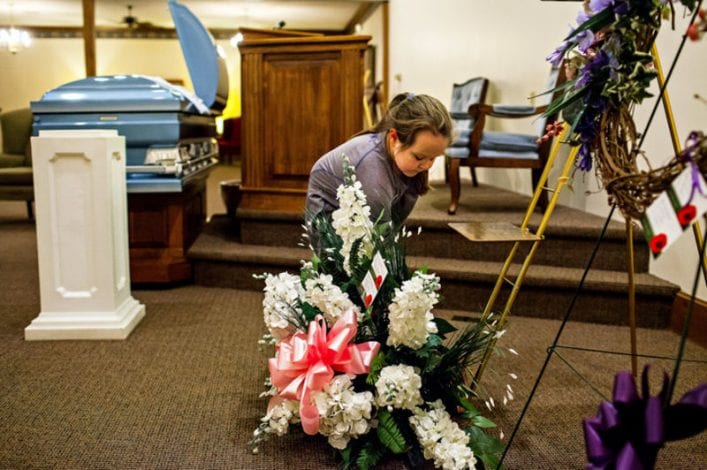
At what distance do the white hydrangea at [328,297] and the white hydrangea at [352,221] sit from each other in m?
0.08

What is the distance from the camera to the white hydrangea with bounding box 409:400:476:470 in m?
1.60

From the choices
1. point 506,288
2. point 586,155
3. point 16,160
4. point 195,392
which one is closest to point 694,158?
point 586,155

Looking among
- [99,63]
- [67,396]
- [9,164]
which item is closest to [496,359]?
[67,396]

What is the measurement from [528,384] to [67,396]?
5.06 feet

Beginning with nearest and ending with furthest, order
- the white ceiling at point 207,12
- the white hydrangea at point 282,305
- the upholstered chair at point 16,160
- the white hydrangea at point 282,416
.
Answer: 1. the white hydrangea at point 282,416
2. the white hydrangea at point 282,305
3. the upholstered chair at point 16,160
4. the white ceiling at point 207,12

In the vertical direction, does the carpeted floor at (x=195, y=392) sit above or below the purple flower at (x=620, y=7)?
below

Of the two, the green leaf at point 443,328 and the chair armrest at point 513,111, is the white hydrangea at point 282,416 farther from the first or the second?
the chair armrest at point 513,111

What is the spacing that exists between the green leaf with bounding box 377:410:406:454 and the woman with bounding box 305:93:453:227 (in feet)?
2.00

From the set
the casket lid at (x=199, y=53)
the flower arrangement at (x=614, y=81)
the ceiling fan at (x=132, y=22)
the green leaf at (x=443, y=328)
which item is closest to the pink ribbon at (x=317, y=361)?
the green leaf at (x=443, y=328)

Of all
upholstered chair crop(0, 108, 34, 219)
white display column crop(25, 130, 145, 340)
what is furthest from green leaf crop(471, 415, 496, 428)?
upholstered chair crop(0, 108, 34, 219)

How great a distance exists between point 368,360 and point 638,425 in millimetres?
664

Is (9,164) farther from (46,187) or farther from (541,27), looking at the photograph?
(541,27)

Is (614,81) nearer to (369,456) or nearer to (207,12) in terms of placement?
(369,456)

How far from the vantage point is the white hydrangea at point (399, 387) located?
1.63 metres
